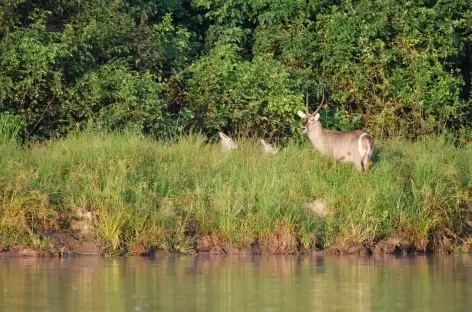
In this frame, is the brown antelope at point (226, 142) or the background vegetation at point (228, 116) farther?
the brown antelope at point (226, 142)

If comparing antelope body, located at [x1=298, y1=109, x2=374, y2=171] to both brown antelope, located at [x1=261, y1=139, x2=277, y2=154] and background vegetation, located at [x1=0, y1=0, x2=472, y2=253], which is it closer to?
background vegetation, located at [x1=0, y1=0, x2=472, y2=253]

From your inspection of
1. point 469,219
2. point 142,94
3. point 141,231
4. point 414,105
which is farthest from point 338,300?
point 414,105

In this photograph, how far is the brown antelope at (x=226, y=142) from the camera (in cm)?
1568

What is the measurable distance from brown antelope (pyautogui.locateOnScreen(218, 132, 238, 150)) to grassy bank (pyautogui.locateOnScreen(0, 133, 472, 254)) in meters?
0.61

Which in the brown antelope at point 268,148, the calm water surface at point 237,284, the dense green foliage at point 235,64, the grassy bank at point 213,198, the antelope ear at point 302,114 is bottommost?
the calm water surface at point 237,284

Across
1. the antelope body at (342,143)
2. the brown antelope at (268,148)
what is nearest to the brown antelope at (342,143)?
the antelope body at (342,143)

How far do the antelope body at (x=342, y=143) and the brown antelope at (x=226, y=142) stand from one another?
1.05 m

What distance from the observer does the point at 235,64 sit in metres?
17.5

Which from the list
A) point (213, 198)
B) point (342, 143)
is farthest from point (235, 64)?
point (213, 198)

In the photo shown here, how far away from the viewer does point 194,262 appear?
1243 centimetres

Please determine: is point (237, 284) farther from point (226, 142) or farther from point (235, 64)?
point (235, 64)

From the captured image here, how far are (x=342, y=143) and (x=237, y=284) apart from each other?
16.7 ft

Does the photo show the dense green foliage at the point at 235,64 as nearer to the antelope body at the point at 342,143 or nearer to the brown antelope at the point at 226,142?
the brown antelope at the point at 226,142

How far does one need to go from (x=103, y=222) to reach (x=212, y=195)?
1.42 meters
